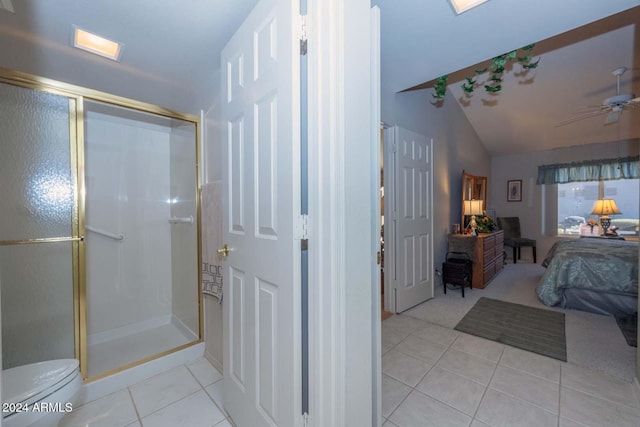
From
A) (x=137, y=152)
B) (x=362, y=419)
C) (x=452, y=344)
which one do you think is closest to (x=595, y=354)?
(x=452, y=344)

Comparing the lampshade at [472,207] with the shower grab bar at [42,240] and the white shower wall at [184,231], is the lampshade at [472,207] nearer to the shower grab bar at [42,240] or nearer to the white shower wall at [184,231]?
the white shower wall at [184,231]

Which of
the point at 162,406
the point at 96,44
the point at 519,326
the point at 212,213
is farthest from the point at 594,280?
the point at 96,44

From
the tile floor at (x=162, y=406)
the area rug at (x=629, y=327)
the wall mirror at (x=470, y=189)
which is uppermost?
the wall mirror at (x=470, y=189)

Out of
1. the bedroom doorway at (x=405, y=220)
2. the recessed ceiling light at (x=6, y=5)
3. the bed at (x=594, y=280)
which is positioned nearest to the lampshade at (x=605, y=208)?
the bed at (x=594, y=280)

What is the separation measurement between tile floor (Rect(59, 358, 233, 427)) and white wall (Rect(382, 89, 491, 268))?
2.71m

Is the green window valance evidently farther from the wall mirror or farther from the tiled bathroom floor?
the tiled bathroom floor

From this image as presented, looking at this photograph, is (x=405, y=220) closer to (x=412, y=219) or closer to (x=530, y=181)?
(x=412, y=219)

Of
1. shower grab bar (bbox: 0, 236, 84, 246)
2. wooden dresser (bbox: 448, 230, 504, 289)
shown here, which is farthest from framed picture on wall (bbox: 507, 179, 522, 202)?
shower grab bar (bbox: 0, 236, 84, 246)

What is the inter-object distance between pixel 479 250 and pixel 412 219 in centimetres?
143

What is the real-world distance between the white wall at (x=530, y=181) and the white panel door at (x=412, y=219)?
377 cm

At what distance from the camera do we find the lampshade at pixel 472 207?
436cm

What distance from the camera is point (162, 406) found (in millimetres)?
1585

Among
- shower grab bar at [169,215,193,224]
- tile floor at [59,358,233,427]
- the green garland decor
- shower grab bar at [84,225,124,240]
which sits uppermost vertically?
the green garland decor

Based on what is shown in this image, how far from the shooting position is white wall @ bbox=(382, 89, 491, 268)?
3091mm
